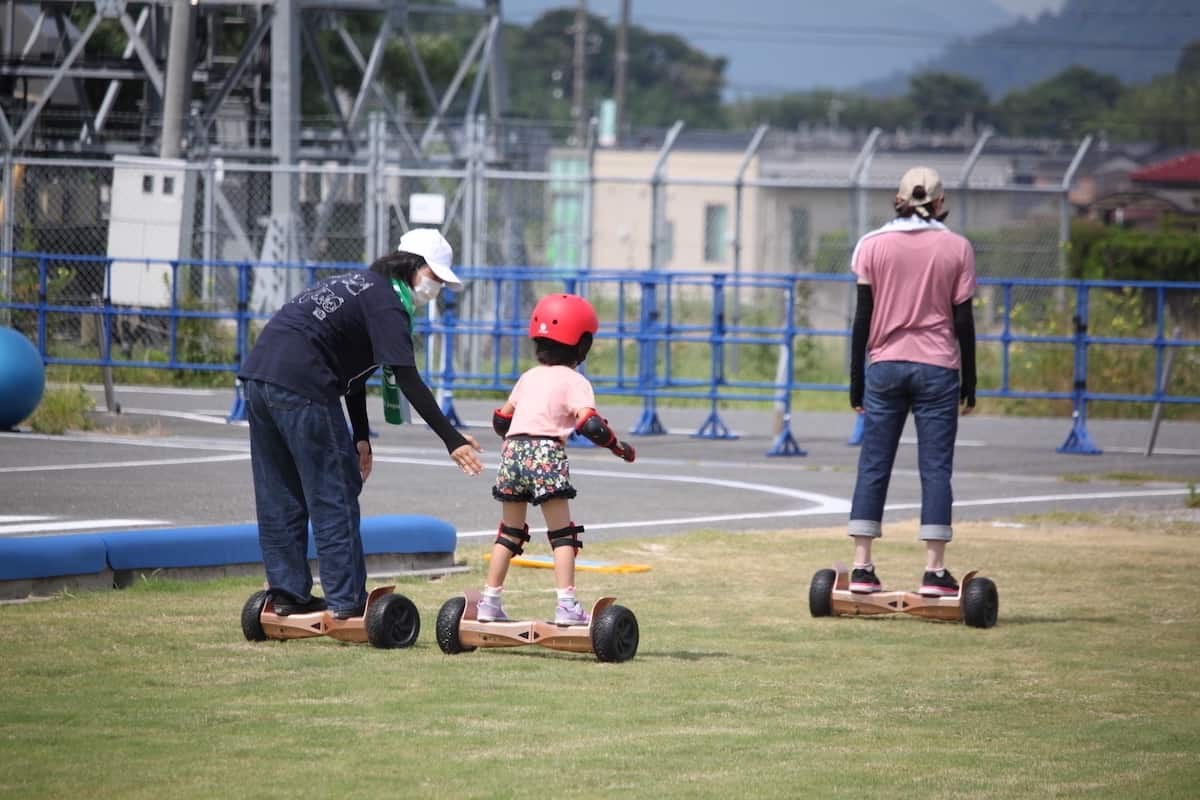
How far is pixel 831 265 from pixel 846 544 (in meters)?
35.7

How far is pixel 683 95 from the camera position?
18162cm

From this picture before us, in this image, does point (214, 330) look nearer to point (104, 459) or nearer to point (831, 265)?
point (104, 459)

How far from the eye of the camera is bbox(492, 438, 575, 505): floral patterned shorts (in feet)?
27.9

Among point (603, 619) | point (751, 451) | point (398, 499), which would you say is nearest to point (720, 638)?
point (603, 619)

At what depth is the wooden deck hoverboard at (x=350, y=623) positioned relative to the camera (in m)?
8.57

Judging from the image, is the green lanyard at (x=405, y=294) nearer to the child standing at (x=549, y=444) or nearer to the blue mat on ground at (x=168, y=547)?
the child standing at (x=549, y=444)

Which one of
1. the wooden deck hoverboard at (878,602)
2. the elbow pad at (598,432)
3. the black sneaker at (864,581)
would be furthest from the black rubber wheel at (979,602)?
the elbow pad at (598,432)

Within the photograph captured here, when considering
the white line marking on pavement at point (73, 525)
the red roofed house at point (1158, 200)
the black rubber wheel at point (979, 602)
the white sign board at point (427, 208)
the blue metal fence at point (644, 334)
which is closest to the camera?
the black rubber wheel at point (979, 602)

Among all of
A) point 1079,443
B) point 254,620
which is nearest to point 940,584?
point 254,620

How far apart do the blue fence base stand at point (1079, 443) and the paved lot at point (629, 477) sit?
0.53 ft

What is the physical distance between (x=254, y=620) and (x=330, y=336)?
1245 millimetres

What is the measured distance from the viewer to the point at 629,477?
17594 mm

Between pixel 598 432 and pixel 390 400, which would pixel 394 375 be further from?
pixel 598 432

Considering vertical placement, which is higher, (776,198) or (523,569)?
(776,198)
